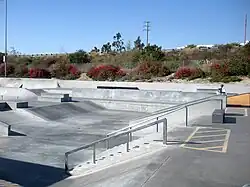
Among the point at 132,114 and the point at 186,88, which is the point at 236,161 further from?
the point at 186,88

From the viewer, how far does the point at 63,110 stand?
Result: 2145cm

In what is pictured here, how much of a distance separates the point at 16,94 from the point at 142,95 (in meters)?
12.3

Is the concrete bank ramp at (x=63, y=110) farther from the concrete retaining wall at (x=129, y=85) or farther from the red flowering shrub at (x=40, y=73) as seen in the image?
the red flowering shrub at (x=40, y=73)

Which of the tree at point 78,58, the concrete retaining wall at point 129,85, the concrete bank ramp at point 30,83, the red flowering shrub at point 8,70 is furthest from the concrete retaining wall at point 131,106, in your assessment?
the tree at point 78,58

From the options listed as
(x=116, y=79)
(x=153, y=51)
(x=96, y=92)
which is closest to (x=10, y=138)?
(x=96, y=92)

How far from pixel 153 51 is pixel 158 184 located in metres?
44.2

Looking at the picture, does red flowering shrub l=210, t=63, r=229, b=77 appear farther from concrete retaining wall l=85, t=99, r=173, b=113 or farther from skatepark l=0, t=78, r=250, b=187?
concrete retaining wall l=85, t=99, r=173, b=113

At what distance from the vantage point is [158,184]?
642cm

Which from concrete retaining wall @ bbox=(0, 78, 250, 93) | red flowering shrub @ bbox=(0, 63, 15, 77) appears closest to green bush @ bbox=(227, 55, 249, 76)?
concrete retaining wall @ bbox=(0, 78, 250, 93)

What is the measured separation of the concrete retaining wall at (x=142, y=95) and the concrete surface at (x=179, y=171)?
1392cm

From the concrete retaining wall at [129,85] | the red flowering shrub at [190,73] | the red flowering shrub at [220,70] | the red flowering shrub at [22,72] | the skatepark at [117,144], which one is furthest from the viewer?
the red flowering shrub at [22,72]

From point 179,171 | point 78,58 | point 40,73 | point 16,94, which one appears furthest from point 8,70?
point 179,171

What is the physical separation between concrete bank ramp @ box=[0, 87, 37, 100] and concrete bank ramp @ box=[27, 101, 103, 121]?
20.7 ft

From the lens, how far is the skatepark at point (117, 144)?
7.45 meters
